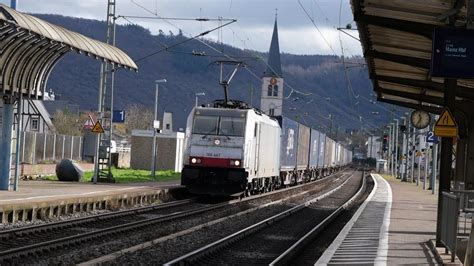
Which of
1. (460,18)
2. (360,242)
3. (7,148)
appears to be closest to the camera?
(360,242)

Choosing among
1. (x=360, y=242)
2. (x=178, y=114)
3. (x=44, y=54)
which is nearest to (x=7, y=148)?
(x=44, y=54)

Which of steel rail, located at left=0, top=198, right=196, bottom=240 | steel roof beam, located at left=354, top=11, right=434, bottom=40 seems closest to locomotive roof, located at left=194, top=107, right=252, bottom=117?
steel rail, located at left=0, top=198, right=196, bottom=240

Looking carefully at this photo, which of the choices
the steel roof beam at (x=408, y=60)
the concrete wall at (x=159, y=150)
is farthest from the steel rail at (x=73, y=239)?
the concrete wall at (x=159, y=150)

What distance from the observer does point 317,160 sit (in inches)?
2343

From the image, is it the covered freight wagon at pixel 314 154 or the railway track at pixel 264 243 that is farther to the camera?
the covered freight wagon at pixel 314 154

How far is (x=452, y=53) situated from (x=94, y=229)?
29.8ft

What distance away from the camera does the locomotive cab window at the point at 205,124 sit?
2884 cm

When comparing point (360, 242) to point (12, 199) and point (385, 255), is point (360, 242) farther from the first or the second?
point (12, 199)

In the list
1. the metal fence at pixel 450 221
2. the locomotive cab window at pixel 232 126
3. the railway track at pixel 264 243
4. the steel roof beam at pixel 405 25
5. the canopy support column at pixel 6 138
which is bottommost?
the railway track at pixel 264 243

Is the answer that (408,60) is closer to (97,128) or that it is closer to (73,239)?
(73,239)

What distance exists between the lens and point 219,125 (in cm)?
2891

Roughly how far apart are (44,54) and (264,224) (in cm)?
770

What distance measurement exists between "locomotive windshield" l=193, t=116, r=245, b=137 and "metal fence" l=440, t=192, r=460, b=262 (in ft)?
46.9

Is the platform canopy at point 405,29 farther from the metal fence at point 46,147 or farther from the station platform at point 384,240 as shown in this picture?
the metal fence at point 46,147
